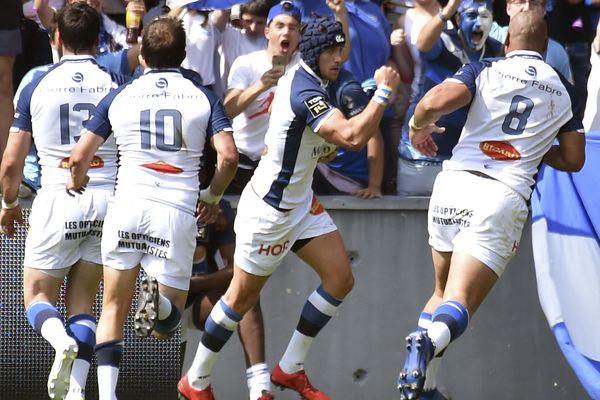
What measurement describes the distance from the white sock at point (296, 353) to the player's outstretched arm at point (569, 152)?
197 centimetres

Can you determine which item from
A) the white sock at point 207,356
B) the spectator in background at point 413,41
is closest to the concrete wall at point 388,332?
the spectator in background at point 413,41

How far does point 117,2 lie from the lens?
10.9 m

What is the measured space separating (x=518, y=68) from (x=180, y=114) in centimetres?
205

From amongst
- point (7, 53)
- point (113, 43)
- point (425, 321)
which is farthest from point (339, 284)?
point (7, 53)

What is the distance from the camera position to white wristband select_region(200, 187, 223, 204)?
905cm

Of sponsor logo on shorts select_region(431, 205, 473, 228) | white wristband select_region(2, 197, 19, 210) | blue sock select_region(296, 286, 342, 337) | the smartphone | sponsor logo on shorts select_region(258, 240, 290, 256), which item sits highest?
the smartphone

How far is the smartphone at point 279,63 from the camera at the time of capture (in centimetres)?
989

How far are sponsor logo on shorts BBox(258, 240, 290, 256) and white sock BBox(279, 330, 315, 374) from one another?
61cm

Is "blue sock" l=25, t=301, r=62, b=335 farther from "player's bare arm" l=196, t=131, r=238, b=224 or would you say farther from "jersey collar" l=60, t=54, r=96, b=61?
"jersey collar" l=60, t=54, r=96, b=61

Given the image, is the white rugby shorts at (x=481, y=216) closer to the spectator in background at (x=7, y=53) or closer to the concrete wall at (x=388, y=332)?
the concrete wall at (x=388, y=332)

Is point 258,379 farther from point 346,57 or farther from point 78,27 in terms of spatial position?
point 78,27

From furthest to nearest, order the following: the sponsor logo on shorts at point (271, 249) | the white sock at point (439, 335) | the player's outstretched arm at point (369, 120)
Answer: the sponsor logo on shorts at point (271, 249), the white sock at point (439, 335), the player's outstretched arm at point (369, 120)

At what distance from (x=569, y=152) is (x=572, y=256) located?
3.21 feet

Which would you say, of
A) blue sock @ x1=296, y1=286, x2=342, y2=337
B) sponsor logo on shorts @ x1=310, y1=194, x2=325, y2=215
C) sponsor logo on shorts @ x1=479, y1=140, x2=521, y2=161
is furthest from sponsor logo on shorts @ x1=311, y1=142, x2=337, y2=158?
sponsor logo on shorts @ x1=479, y1=140, x2=521, y2=161
